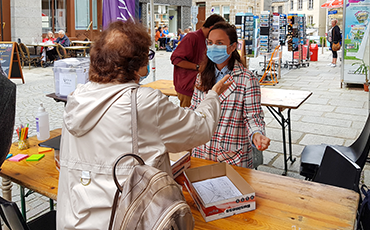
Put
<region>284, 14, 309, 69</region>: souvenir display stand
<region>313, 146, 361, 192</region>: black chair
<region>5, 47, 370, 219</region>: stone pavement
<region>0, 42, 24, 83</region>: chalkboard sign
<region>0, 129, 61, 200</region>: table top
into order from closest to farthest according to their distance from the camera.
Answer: <region>0, 129, 61, 200</region>: table top, <region>313, 146, 361, 192</region>: black chair, <region>5, 47, 370, 219</region>: stone pavement, <region>0, 42, 24, 83</region>: chalkboard sign, <region>284, 14, 309, 69</region>: souvenir display stand

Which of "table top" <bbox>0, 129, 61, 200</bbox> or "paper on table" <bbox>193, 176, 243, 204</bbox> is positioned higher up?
"paper on table" <bbox>193, 176, 243, 204</bbox>

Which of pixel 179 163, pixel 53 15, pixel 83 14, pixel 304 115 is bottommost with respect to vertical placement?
pixel 304 115

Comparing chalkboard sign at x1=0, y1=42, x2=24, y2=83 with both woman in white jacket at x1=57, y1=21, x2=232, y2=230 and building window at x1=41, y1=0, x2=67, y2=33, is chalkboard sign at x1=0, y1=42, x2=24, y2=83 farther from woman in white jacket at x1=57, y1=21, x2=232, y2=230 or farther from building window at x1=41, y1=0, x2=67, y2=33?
woman in white jacket at x1=57, y1=21, x2=232, y2=230

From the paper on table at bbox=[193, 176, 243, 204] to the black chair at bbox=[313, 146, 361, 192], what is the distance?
0.82 meters

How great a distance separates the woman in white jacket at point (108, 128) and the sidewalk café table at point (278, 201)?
45 cm

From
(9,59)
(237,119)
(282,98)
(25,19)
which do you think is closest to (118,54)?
(237,119)

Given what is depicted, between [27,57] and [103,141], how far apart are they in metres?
13.5

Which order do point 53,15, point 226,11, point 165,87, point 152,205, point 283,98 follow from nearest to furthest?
point 152,205
point 283,98
point 165,87
point 53,15
point 226,11

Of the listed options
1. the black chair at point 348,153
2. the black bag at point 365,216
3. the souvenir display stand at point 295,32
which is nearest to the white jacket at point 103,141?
the black bag at point 365,216

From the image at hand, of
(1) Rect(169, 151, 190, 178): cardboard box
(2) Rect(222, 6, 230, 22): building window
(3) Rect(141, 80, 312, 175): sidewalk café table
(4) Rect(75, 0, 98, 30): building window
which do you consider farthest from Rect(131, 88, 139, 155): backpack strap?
(2) Rect(222, 6, 230, 22): building window

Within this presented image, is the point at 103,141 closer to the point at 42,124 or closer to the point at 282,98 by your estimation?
the point at 42,124

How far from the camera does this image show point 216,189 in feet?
5.79

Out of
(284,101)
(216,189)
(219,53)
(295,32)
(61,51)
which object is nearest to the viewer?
(216,189)

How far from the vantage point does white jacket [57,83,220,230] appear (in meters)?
1.28
